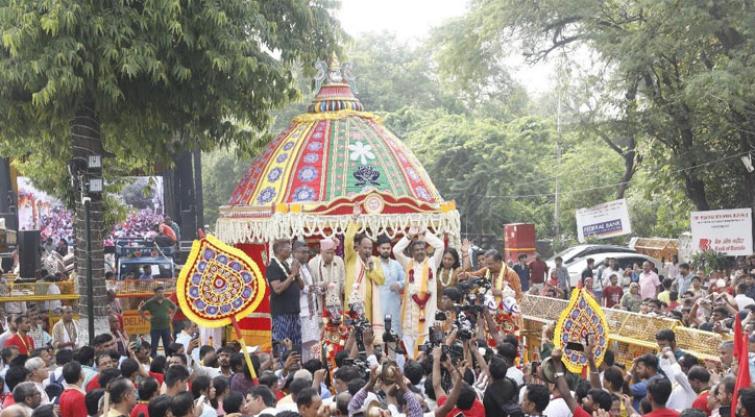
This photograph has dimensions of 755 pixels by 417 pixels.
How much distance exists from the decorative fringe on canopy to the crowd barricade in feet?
5.21

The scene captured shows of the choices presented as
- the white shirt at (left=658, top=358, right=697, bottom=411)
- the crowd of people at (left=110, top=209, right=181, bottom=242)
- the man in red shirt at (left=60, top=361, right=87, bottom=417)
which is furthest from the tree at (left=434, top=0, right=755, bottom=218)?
the man in red shirt at (left=60, top=361, right=87, bottom=417)

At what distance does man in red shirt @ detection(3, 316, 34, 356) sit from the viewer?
1338 centimetres

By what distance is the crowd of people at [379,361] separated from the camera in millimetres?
7684

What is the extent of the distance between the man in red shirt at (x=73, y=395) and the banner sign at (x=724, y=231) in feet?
50.0

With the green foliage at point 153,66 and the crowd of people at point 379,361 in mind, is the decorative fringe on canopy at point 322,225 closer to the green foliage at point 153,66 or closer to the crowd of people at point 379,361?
the crowd of people at point 379,361

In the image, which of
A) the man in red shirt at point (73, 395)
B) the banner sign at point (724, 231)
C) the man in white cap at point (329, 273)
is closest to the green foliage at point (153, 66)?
the man in white cap at point (329, 273)

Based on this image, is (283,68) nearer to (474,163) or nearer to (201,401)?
(201,401)

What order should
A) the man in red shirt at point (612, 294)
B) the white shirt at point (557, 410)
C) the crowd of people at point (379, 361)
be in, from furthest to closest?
the man in red shirt at point (612, 294)
the white shirt at point (557, 410)
the crowd of people at point (379, 361)

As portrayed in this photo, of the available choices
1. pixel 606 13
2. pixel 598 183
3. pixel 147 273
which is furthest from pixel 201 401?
pixel 598 183

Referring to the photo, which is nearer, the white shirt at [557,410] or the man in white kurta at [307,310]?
the white shirt at [557,410]

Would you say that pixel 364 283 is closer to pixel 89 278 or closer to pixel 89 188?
pixel 89 278

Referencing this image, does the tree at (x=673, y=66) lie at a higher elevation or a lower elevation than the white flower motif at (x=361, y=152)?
higher

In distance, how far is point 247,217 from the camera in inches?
669

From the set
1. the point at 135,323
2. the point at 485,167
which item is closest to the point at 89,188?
the point at 135,323
